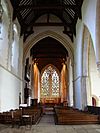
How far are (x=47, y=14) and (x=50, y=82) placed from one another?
15.8m

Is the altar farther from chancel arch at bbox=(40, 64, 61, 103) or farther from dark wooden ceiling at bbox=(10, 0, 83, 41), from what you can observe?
dark wooden ceiling at bbox=(10, 0, 83, 41)

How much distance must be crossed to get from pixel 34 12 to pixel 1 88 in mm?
8668

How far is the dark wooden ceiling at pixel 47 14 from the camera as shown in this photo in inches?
577

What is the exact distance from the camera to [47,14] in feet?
62.2

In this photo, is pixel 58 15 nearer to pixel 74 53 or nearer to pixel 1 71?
pixel 74 53

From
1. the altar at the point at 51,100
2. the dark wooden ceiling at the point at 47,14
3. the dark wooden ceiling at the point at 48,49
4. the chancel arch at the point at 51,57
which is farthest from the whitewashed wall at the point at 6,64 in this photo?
the altar at the point at 51,100

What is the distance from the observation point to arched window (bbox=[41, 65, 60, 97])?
108 feet

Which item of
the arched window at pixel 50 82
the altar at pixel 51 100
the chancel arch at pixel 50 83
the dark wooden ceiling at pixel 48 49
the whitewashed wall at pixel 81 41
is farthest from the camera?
the arched window at pixel 50 82

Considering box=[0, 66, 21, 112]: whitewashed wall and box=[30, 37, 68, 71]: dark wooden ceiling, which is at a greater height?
box=[30, 37, 68, 71]: dark wooden ceiling

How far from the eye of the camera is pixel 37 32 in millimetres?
19141

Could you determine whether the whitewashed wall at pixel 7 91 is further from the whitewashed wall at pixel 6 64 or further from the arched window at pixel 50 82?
the arched window at pixel 50 82

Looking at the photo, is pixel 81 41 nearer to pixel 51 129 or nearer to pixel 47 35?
pixel 47 35

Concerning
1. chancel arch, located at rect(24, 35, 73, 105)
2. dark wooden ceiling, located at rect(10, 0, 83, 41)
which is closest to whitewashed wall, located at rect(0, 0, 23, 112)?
dark wooden ceiling, located at rect(10, 0, 83, 41)

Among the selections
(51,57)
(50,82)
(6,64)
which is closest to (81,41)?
(6,64)
